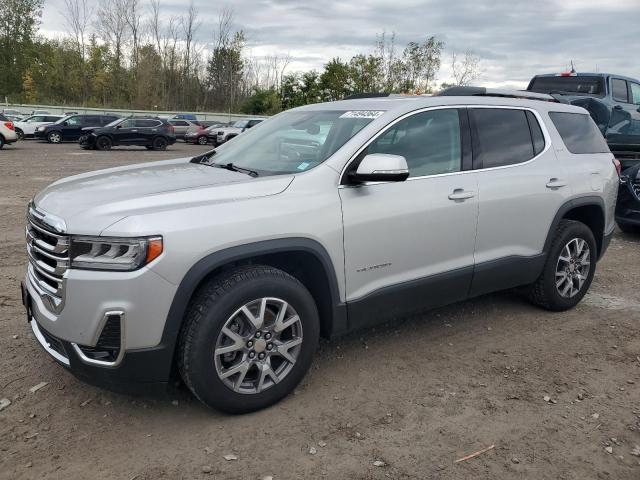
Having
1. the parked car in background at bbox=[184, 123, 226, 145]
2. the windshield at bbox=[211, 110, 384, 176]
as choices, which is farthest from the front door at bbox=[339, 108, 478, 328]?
the parked car in background at bbox=[184, 123, 226, 145]

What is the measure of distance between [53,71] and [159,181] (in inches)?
2478

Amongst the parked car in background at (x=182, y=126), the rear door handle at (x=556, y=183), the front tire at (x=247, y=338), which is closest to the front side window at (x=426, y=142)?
the rear door handle at (x=556, y=183)

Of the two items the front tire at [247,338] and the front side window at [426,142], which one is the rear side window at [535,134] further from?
the front tire at [247,338]

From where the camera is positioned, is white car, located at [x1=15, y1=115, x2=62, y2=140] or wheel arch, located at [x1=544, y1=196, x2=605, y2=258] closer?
wheel arch, located at [x1=544, y1=196, x2=605, y2=258]

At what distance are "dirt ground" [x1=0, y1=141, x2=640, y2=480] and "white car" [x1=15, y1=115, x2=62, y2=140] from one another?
97.8ft

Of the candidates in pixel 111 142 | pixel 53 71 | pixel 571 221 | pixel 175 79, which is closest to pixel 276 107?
pixel 175 79

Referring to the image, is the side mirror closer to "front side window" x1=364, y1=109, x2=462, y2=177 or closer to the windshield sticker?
"front side window" x1=364, y1=109, x2=462, y2=177

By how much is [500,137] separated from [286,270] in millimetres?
2094

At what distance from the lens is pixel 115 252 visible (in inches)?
105

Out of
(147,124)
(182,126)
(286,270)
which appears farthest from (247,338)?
(182,126)

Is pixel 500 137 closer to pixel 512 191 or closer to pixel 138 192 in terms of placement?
pixel 512 191

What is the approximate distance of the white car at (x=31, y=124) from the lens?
30.3 m

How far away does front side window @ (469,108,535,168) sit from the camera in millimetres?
4137

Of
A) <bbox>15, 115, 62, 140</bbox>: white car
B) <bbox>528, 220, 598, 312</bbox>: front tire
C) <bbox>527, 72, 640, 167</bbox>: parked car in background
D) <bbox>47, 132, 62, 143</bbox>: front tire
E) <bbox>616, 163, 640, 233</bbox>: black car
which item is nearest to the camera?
<bbox>528, 220, 598, 312</bbox>: front tire
